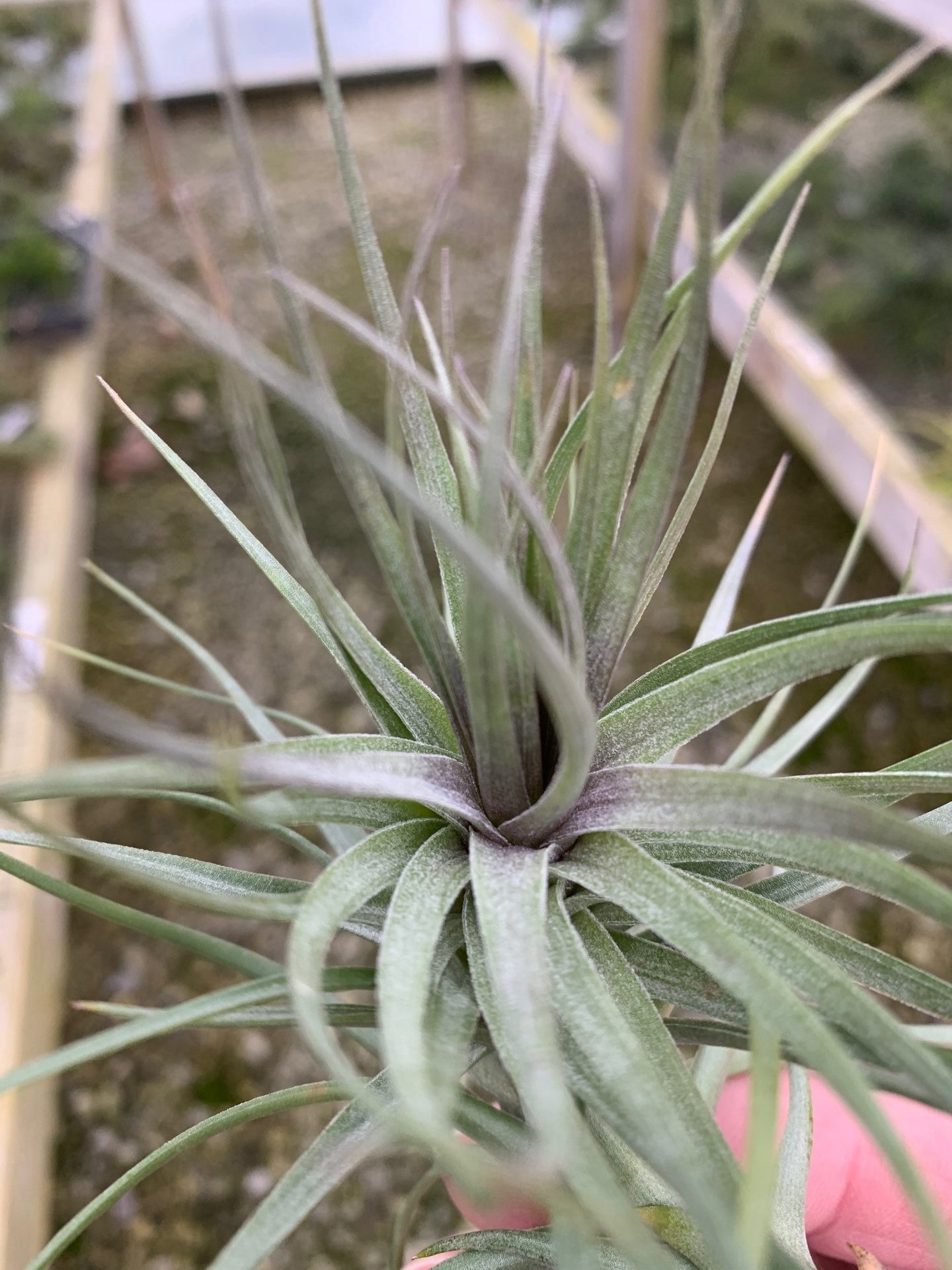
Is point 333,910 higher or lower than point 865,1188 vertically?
higher

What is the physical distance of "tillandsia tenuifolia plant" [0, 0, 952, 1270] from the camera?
283 mm

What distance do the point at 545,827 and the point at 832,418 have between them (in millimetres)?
1227

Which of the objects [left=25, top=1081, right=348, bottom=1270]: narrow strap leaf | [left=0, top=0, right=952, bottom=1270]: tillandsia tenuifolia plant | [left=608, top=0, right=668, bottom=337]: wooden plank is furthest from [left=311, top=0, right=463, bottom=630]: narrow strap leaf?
[left=608, top=0, right=668, bottom=337]: wooden plank

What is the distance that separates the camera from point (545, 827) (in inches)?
15.3

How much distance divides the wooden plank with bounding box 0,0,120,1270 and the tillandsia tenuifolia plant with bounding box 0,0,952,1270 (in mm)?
129

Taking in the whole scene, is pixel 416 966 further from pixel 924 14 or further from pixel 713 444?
pixel 924 14

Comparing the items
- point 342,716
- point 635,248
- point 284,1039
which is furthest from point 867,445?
point 284,1039

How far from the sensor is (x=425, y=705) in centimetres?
44

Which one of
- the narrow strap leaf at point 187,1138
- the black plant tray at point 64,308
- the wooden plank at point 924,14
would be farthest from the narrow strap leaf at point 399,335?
the black plant tray at point 64,308

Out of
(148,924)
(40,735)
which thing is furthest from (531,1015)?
(40,735)

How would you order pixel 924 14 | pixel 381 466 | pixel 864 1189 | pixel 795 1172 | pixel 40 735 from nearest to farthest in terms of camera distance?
pixel 381 466
pixel 795 1172
pixel 864 1189
pixel 924 14
pixel 40 735

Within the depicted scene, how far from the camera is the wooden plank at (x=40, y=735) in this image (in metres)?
0.92

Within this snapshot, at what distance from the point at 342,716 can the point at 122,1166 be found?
609 mm

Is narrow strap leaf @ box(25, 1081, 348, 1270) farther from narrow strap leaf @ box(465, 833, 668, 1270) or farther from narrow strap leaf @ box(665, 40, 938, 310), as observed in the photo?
narrow strap leaf @ box(665, 40, 938, 310)
